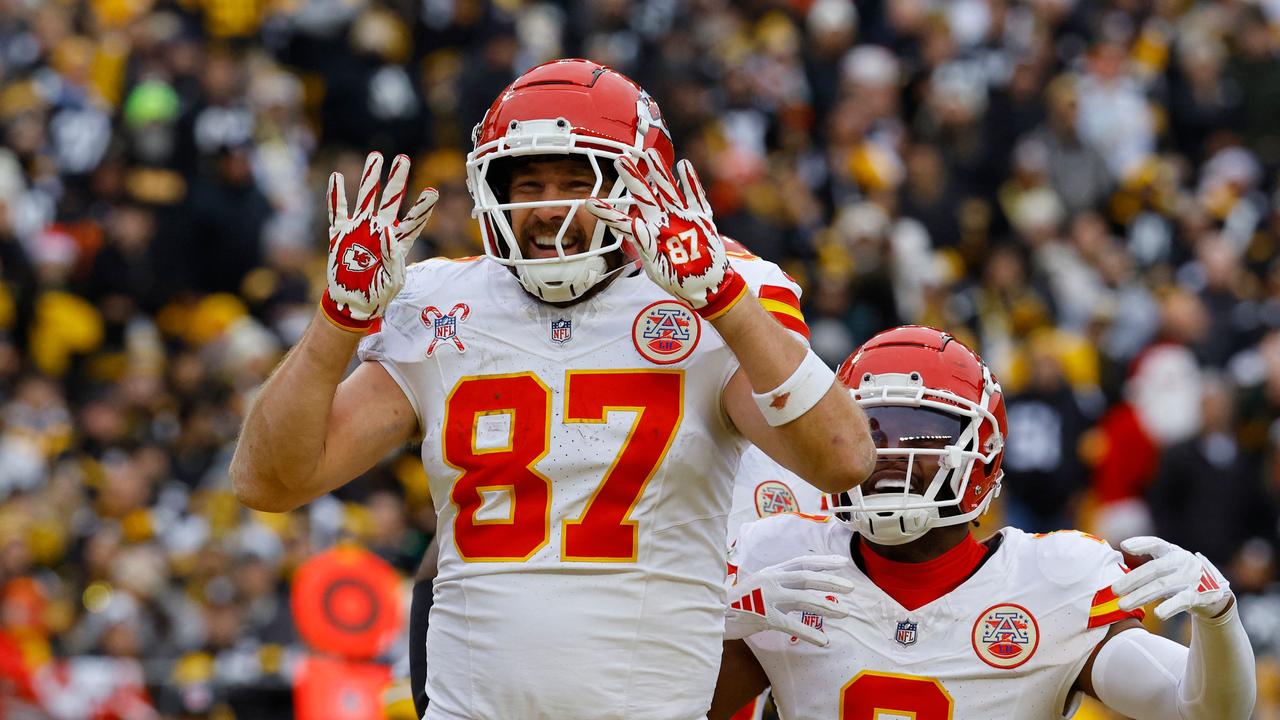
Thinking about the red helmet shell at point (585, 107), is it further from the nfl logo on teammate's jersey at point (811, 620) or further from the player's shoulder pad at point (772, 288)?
the nfl logo on teammate's jersey at point (811, 620)

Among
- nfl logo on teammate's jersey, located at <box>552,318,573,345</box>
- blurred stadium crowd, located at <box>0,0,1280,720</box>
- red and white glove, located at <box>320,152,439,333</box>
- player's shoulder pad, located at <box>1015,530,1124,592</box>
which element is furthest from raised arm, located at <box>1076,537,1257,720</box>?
blurred stadium crowd, located at <box>0,0,1280,720</box>

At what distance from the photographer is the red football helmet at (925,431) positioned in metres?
4.29

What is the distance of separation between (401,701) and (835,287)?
16.9 ft

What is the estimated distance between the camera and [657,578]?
3.78 metres

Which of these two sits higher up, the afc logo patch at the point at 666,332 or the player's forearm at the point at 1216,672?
the afc logo patch at the point at 666,332

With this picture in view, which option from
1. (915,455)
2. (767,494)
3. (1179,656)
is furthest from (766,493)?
(1179,656)

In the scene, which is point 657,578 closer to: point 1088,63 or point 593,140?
point 593,140

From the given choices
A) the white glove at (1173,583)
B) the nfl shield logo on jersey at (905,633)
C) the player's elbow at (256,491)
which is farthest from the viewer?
the nfl shield logo on jersey at (905,633)

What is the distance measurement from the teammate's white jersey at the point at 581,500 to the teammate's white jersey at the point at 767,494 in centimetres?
123

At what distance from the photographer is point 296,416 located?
3801mm

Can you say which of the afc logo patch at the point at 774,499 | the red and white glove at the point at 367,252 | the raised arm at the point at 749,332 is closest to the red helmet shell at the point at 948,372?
the afc logo patch at the point at 774,499

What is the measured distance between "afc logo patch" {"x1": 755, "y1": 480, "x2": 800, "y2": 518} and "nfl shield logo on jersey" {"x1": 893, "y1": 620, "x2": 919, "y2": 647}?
81 centimetres

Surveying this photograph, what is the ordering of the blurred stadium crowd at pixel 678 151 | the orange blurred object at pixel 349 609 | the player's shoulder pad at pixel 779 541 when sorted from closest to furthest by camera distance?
the player's shoulder pad at pixel 779 541 → the orange blurred object at pixel 349 609 → the blurred stadium crowd at pixel 678 151

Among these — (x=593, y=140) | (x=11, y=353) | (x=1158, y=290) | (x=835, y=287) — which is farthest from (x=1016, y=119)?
(x=593, y=140)
